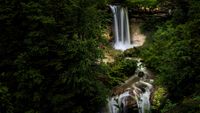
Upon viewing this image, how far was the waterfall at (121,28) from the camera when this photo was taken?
2241cm

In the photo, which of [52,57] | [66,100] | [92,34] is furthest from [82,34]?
[66,100]

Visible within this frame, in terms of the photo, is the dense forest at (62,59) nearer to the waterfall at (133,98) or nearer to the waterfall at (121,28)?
the waterfall at (133,98)

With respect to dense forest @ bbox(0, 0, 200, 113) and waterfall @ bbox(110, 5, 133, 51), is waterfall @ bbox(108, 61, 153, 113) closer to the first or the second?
dense forest @ bbox(0, 0, 200, 113)

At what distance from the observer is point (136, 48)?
2133 centimetres

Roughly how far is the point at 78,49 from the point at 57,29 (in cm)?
127

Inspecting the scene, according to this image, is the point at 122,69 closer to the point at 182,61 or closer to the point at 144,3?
the point at 182,61

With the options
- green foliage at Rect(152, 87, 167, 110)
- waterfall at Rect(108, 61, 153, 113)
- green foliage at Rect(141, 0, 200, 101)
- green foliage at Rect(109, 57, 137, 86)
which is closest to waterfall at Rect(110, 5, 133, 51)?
green foliage at Rect(109, 57, 137, 86)

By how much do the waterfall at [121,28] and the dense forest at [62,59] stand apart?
18.8 ft

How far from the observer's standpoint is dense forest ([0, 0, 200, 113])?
15.6 meters

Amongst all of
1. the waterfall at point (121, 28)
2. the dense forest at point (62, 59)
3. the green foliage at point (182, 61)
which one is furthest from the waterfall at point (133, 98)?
the waterfall at point (121, 28)

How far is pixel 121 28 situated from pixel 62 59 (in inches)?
291

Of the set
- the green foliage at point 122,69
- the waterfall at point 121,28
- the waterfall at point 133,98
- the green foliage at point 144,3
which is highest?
the green foliage at point 144,3

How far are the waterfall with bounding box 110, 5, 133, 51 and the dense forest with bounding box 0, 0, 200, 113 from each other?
5732mm

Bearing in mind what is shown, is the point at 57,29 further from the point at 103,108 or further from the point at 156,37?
the point at 156,37
